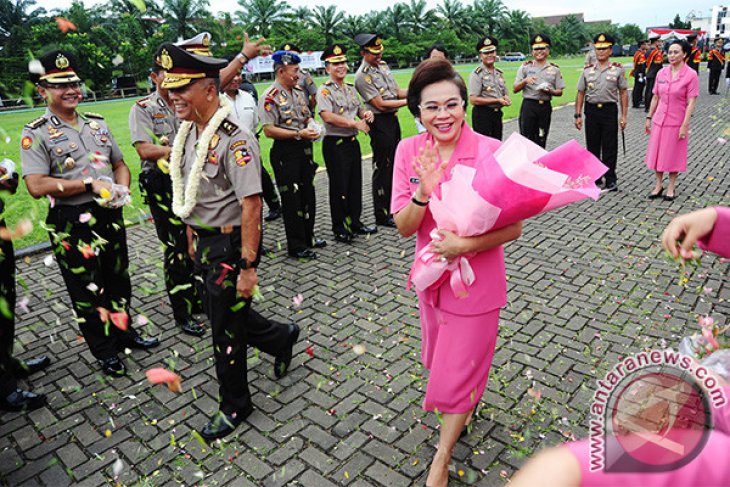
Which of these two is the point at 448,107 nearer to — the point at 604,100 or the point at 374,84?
the point at 374,84

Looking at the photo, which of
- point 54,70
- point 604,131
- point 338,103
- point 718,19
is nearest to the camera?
point 54,70

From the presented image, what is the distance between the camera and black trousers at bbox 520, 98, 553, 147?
9.90m

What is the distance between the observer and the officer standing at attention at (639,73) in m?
18.0

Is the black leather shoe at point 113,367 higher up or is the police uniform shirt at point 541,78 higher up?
the police uniform shirt at point 541,78

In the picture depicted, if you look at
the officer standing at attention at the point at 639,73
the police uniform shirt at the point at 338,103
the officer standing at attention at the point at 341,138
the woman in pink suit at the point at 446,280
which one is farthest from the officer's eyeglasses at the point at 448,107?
the officer standing at attention at the point at 639,73

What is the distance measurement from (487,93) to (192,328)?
6991 millimetres

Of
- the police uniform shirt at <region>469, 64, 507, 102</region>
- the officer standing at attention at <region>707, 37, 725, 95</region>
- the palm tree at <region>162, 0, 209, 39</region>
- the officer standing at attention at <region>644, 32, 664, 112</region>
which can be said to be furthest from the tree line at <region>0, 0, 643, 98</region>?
the officer standing at attention at <region>707, 37, 725, 95</region>

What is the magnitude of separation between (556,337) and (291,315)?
2586 millimetres

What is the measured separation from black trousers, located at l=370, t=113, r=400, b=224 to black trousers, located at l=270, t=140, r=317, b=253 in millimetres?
1169

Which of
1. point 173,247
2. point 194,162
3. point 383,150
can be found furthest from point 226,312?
point 383,150

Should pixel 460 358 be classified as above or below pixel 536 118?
below

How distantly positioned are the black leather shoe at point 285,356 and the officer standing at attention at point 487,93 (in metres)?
6.58

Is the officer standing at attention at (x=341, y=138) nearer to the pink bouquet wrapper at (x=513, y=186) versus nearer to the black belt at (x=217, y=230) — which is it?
the black belt at (x=217, y=230)

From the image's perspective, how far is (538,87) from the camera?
31.6 feet
